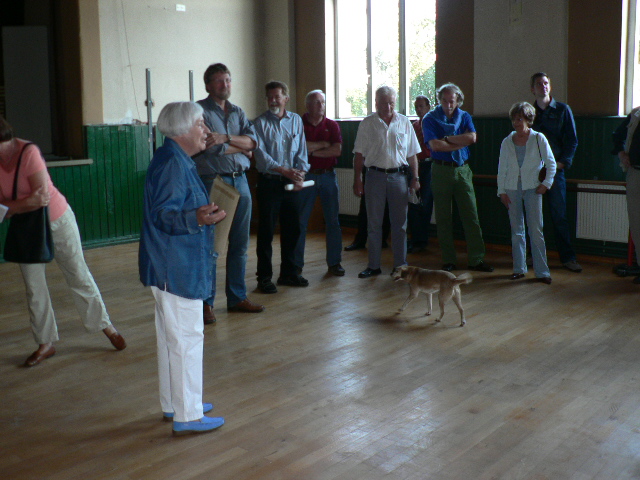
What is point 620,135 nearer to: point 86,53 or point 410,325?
point 410,325

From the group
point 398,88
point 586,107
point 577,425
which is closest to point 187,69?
point 398,88

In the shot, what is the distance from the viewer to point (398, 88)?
871 cm

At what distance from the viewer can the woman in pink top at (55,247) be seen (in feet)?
12.6

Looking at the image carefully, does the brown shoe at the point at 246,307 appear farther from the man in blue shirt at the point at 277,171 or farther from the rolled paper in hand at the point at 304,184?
the rolled paper in hand at the point at 304,184

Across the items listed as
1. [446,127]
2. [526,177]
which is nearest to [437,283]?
[526,177]

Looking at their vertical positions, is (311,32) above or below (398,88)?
above

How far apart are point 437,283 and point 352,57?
504 cm

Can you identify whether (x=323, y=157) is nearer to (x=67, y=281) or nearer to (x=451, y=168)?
(x=451, y=168)

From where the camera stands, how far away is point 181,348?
302 centimetres

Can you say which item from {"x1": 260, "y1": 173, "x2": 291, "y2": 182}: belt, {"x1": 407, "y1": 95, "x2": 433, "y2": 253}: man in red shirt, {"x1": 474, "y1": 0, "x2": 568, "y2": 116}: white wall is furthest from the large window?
{"x1": 260, "y1": 173, "x2": 291, "y2": 182}: belt

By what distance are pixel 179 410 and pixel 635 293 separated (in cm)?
395

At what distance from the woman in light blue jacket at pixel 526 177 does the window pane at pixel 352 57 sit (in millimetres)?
3476

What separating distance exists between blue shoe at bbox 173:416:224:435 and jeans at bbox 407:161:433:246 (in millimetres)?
4683

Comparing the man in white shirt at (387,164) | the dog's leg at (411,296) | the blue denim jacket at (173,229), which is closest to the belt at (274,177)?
the man in white shirt at (387,164)
